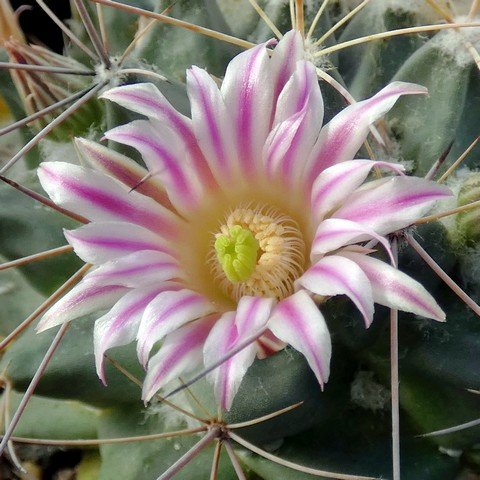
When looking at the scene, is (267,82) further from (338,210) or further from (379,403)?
(379,403)

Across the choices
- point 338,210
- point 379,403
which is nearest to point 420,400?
point 379,403

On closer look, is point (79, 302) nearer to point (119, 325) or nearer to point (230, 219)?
point (119, 325)

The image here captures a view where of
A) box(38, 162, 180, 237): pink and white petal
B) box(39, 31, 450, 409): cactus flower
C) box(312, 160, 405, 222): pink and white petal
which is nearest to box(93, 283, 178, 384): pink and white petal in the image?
box(39, 31, 450, 409): cactus flower

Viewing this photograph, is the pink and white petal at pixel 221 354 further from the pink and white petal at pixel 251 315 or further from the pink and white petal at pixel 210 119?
the pink and white petal at pixel 210 119

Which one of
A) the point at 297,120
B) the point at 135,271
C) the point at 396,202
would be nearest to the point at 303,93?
the point at 297,120

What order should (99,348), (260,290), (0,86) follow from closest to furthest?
1. (99,348)
2. (260,290)
3. (0,86)

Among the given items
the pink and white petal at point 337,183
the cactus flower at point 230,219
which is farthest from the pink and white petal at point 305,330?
the pink and white petal at point 337,183

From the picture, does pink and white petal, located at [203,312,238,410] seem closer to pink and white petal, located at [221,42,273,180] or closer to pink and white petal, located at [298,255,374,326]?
pink and white petal, located at [298,255,374,326]
